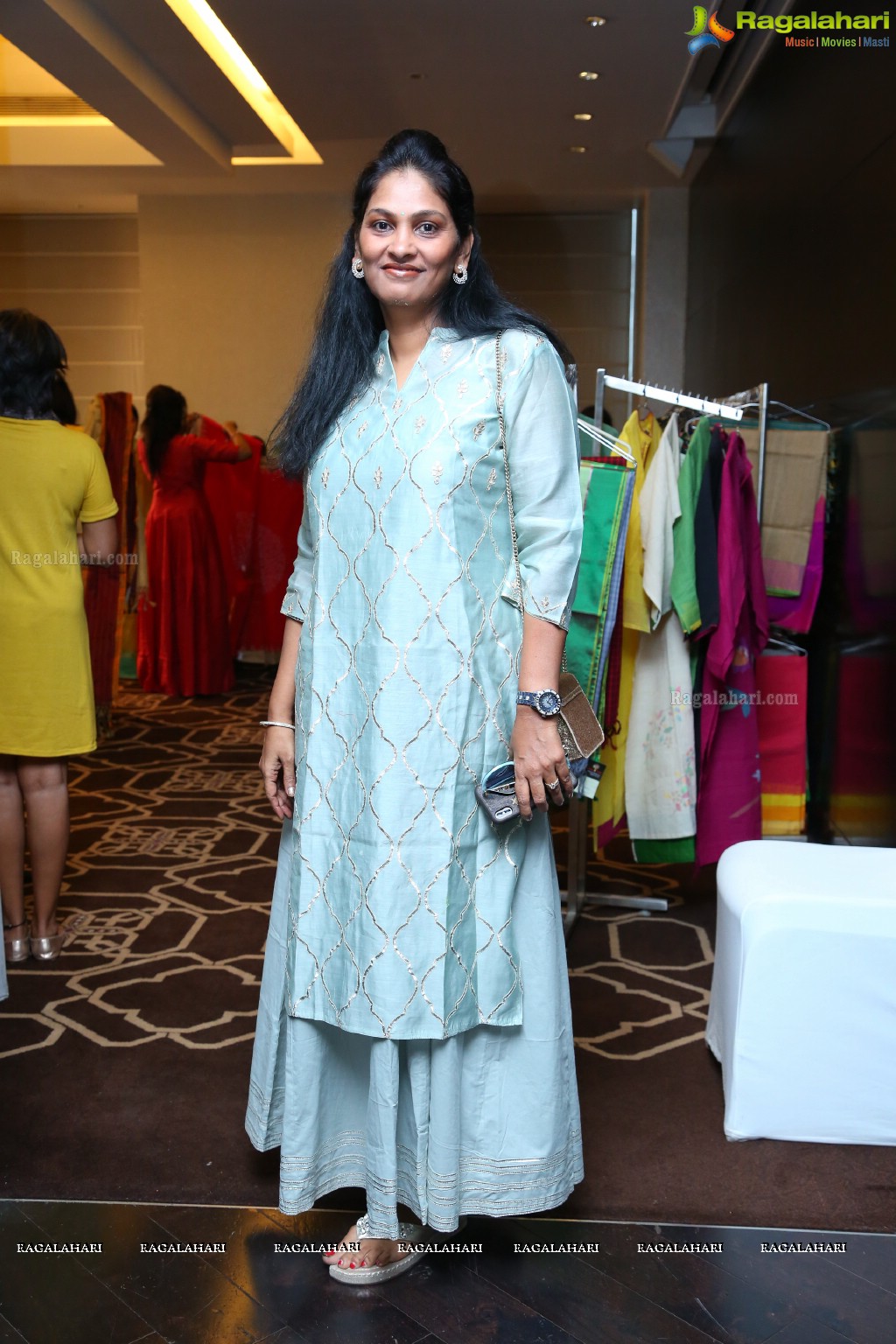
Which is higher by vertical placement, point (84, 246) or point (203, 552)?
point (84, 246)

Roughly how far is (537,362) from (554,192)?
428cm

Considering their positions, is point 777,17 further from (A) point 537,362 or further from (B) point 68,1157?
(B) point 68,1157

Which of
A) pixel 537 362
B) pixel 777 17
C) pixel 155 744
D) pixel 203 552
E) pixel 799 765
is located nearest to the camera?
pixel 537 362

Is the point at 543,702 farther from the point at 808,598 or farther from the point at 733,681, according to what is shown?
the point at 808,598

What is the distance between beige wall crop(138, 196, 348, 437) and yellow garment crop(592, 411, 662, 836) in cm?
263

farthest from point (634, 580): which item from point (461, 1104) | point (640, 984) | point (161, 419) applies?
point (161, 419)

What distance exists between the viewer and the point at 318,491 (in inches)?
62.0

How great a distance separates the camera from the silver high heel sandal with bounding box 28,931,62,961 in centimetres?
279

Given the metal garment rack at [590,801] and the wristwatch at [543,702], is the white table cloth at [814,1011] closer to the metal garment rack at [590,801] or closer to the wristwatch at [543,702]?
the wristwatch at [543,702]

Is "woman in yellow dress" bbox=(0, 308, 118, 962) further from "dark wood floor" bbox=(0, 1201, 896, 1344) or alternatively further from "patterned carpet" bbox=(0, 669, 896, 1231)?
"dark wood floor" bbox=(0, 1201, 896, 1344)

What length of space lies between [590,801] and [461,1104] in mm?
1597

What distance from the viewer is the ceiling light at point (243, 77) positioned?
14.3ft

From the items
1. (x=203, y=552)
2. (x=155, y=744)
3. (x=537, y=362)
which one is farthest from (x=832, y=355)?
(x=203, y=552)

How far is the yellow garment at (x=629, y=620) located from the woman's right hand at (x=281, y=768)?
140 cm
